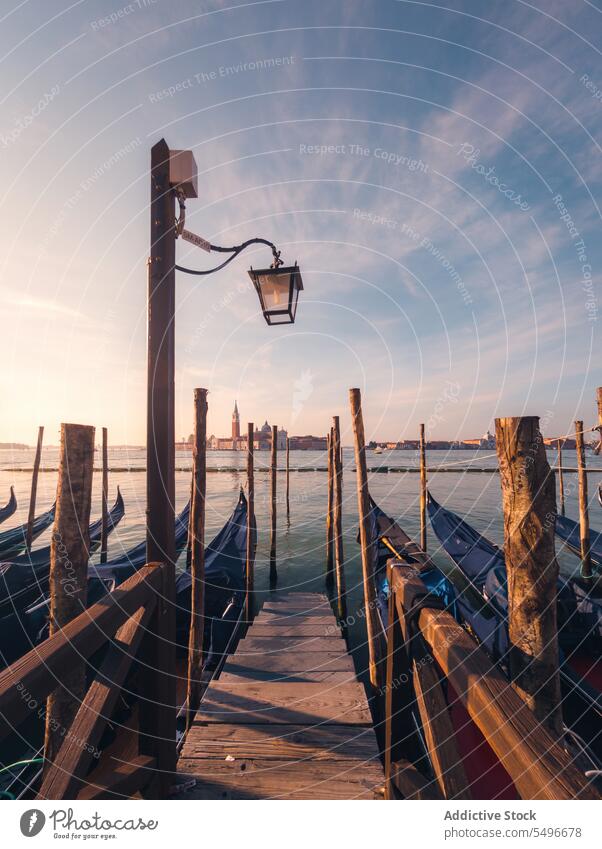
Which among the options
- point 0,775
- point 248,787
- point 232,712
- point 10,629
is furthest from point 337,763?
point 10,629

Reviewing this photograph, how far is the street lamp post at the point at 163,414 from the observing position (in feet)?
6.91

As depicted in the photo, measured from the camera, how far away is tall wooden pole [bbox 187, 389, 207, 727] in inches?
173

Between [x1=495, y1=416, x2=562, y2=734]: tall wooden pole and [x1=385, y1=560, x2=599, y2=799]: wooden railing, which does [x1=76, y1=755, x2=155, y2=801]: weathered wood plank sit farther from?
[x1=495, y1=416, x2=562, y2=734]: tall wooden pole

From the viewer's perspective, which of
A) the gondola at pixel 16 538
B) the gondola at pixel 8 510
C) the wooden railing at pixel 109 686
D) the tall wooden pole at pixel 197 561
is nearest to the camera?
the wooden railing at pixel 109 686

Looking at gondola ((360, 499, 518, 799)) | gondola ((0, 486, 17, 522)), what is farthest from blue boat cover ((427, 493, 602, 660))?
gondola ((0, 486, 17, 522))

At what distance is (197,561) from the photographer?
4805mm

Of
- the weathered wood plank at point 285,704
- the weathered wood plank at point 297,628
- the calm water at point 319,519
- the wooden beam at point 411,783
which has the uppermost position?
the wooden beam at point 411,783

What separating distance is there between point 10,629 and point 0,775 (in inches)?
77.1

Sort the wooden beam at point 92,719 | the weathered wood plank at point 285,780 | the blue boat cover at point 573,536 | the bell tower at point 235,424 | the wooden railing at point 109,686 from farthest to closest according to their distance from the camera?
the bell tower at point 235,424 → the blue boat cover at point 573,536 → the weathered wood plank at point 285,780 → the wooden beam at point 92,719 → the wooden railing at point 109,686

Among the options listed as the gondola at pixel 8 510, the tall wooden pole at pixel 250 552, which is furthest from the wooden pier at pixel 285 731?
the gondola at pixel 8 510

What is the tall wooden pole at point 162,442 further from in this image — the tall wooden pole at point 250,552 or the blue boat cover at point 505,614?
the tall wooden pole at point 250,552

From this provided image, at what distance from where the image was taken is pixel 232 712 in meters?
3.29

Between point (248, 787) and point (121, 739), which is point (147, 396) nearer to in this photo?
point (248, 787)
